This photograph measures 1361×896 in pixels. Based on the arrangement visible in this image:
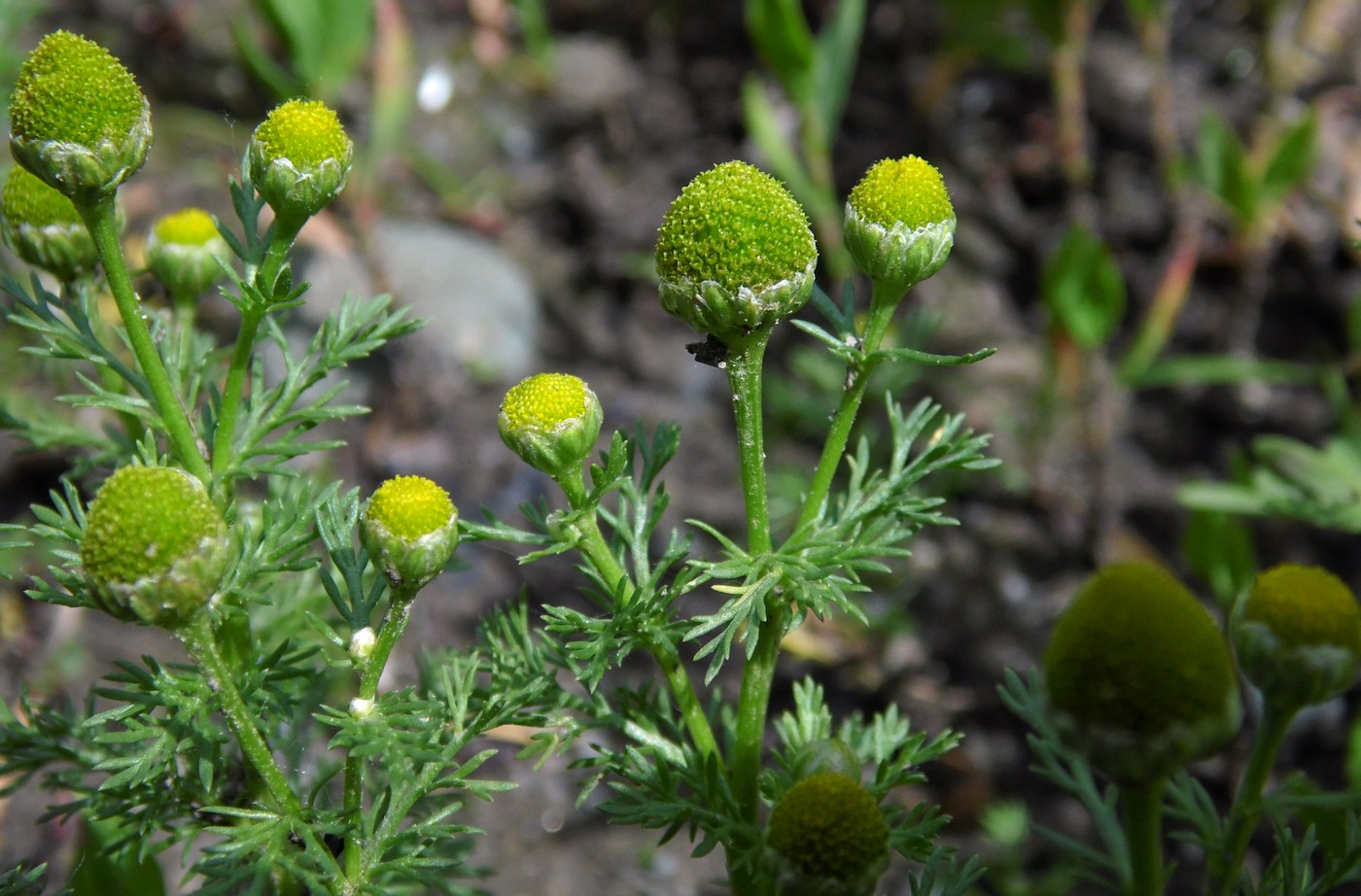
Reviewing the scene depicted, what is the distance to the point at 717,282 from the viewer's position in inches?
46.4

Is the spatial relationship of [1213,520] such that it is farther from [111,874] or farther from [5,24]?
[5,24]

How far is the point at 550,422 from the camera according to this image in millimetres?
1254

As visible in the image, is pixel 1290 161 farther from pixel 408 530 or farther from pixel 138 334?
pixel 138 334

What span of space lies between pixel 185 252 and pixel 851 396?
0.98 meters

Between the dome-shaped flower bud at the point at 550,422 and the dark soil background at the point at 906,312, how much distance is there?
148 centimetres

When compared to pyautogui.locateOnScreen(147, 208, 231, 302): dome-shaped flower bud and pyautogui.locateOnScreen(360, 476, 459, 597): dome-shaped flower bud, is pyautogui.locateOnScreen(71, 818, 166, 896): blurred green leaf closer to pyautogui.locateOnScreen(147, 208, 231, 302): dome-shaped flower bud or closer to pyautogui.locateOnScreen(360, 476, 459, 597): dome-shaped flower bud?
pyautogui.locateOnScreen(360, 476, 459, 597): dome-shaped flower bud

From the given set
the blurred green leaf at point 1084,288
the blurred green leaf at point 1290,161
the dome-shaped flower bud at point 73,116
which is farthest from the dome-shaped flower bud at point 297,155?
the blurred green leaf at point 1290,161

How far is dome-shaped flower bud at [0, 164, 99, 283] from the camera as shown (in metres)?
1.47

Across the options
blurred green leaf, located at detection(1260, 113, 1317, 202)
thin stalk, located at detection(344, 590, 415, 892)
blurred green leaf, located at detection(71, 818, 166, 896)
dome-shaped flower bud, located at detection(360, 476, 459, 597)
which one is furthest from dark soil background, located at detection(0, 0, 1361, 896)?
dome-shaped flower bud, located at detection(360, 476, 459, 597)

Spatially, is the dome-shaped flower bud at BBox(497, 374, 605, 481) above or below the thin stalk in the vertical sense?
above

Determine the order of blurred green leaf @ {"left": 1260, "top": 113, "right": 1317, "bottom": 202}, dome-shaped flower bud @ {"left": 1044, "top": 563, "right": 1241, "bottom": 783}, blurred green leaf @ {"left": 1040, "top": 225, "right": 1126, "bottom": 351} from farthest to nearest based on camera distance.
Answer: blurred green leaf @ {"left": 1260, "top": 113, "right": 1317, "bottom": 202}, blurred green leaf @ {"left": 1040, "top": 225, "right": 1126, "bottom": 351}, dome-shaped flower bud @ {"left": 1044, "top": 563, "right": 1241, "bottom": 783}

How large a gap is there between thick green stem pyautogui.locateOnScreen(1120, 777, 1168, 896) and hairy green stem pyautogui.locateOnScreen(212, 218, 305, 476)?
1107 mm

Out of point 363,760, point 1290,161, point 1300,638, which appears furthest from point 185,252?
point 1290,161

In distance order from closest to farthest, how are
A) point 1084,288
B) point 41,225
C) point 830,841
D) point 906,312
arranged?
point 830,841
point 41,225
point 1084,288
point 906,312
